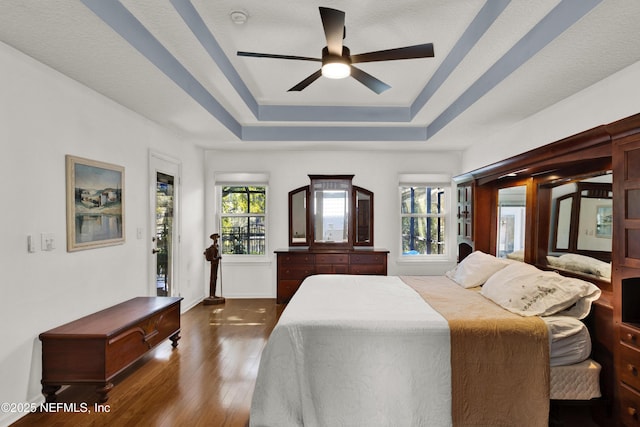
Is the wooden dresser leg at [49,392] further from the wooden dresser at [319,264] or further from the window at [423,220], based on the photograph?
the window at [423,220]

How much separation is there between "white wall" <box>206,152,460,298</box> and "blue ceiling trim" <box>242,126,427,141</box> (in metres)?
0.72

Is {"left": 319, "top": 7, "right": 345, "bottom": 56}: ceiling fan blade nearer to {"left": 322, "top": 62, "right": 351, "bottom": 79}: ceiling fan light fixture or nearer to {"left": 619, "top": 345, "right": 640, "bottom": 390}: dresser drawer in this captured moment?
→ {"left": 322, "top": 62, "right": 351, "bottom": 79}: ceiling fan light fixture

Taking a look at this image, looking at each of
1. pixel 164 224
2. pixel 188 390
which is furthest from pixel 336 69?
pixel 164 224

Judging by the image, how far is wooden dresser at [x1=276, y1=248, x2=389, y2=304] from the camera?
5086mm

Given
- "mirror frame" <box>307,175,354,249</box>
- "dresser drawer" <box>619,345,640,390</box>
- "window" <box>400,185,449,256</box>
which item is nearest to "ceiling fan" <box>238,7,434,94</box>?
"dresser drawer" <box>619,345,640,390</box>

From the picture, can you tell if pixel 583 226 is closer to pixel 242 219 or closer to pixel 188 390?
pixel 188 390

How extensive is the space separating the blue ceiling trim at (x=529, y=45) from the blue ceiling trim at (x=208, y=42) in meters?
2.22

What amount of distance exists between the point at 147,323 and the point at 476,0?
11.3ft

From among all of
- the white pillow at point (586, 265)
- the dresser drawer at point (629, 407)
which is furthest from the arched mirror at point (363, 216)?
the dresser drawer at point (629, 407)

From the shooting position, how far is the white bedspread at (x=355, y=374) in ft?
6.81

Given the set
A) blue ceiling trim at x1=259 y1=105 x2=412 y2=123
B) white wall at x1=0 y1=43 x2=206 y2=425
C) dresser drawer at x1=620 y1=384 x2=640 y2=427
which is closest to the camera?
dresser drawer at x1=620 y1=384 x2=640 y2=427

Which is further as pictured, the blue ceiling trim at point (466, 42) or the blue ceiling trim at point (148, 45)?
the blue ceiling trim at point (466, 42)

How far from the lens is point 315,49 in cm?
288

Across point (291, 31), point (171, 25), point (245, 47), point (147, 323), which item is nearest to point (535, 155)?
point (291, 31)
